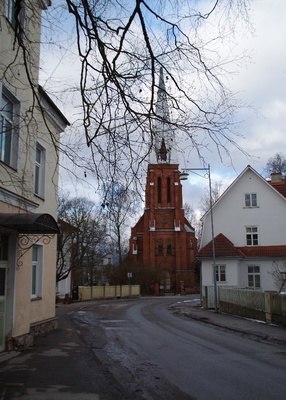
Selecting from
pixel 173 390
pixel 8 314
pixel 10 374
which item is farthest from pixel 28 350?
pixel 173 390

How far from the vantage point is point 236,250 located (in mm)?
31750

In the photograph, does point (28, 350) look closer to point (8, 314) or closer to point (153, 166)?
point (8, 314)

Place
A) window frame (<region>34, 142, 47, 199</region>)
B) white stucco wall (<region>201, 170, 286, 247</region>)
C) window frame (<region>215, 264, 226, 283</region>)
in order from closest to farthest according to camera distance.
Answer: window frame (<region>34, 142, 47, 199</region>) < window frame (<region>215, 264, 226, 283</region>) < white stucco wall (<region>201, 170, 286, 247</region>)


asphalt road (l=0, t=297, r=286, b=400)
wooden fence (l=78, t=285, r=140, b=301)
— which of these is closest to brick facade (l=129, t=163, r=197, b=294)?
wooden fence (l=78, t=285, r=140, b=301)

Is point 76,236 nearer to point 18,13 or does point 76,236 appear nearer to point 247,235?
point 247,235

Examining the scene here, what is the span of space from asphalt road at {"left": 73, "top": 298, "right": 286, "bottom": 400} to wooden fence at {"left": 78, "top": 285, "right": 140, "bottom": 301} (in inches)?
1202

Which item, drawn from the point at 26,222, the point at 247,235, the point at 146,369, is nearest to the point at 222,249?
the point at 247,235

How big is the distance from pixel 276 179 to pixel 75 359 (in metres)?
32.1

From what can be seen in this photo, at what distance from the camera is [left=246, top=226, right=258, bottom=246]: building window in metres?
33.2

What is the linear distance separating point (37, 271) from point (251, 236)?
71.8 ft

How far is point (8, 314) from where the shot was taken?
10719 mm

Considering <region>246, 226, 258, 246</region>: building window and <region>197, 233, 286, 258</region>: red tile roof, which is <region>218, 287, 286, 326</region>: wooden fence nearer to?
<region>197, 233, 286, 258</region>: red tile roof

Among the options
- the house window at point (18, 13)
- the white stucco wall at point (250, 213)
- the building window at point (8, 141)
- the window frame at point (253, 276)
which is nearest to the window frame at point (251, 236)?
the white stucco wall at point (250, 213)

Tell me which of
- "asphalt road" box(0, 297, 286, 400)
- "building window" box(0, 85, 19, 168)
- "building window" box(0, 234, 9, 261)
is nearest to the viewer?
"asphalt road" box(0, 297, 286, 400)
